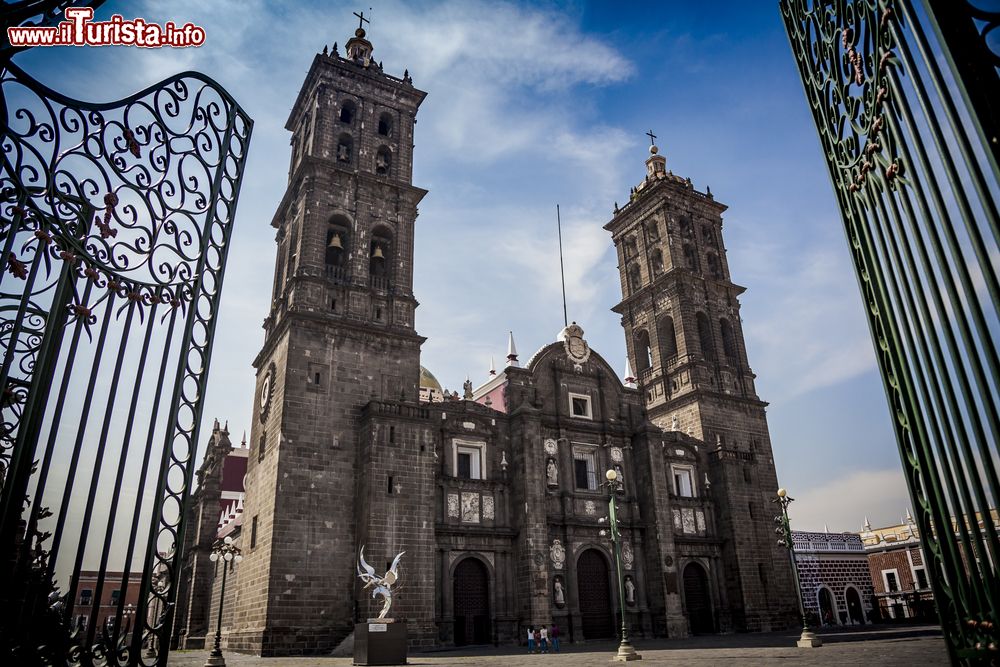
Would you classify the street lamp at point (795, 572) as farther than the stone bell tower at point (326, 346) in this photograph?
No

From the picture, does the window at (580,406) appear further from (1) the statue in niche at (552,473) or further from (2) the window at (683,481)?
(2) the window at (683,481)

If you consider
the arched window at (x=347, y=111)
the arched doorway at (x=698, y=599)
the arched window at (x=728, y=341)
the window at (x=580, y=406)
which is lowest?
the arched doorway at (x=698, y=599)

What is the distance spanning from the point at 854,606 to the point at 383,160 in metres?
34.9

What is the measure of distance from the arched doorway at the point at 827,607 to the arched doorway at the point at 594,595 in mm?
15275

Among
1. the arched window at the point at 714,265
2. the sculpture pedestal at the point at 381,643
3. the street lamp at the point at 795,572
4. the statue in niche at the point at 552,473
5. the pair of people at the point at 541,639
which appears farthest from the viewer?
the arched window at the point at 714,265

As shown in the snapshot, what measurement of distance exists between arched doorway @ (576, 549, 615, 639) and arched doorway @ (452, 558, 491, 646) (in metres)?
4.10

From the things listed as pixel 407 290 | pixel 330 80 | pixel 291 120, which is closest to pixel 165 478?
pixel 407 290

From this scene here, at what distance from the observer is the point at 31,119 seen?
571cm

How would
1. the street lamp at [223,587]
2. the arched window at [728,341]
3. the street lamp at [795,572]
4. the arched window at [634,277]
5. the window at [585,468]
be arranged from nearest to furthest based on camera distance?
the street lamp at [223,587], the street lamp at [795,572], the window at [585,468], the arched window at [728,341], the arched window at [634,277]

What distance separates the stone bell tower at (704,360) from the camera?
3172cm

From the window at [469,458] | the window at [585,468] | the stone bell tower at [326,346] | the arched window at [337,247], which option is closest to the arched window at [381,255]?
the stone bell tower at [326,346]

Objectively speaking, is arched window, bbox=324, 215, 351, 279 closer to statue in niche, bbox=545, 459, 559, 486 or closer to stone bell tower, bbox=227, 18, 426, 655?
A: stone bell tower, bbox=227, 18, 426, 655

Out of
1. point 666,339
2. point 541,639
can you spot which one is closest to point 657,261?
point 666,339

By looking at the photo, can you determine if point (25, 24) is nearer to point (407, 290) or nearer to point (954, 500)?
point (954, 500)
